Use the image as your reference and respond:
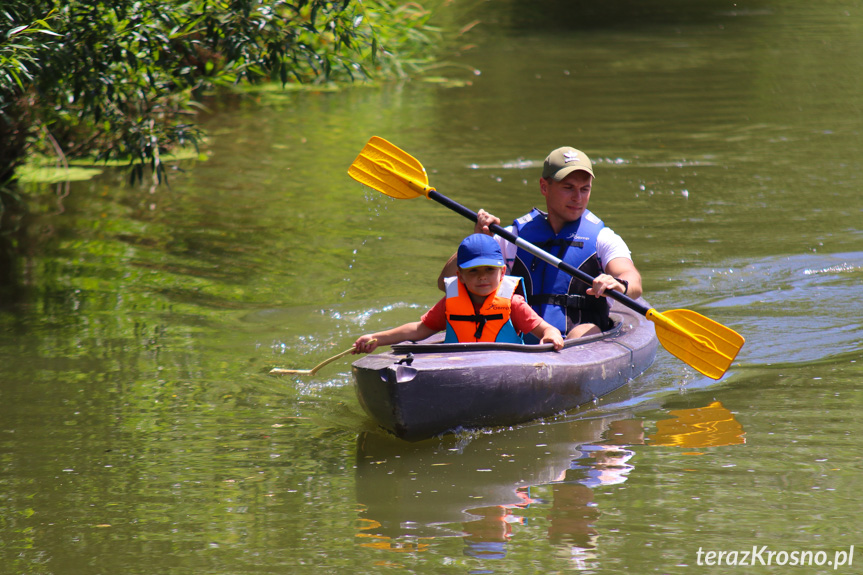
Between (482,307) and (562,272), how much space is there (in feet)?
2.13

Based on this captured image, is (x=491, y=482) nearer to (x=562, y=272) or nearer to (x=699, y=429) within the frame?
(x=699, y=429)

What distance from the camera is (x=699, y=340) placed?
4.80 metres

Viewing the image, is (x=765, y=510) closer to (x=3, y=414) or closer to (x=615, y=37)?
(x=3, y=414)

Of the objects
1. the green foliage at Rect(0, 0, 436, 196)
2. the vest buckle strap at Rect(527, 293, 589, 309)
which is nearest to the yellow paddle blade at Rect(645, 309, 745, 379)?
the vest buckle strap at Rect(527, 293, 589, 309)

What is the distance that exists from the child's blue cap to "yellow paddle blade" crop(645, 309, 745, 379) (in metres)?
0.95

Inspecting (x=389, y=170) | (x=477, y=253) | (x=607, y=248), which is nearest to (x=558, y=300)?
(x=607, y=248)

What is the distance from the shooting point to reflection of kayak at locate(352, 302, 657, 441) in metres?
4.02

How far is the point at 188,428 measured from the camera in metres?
4.50

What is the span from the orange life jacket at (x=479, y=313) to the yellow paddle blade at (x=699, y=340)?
80cm

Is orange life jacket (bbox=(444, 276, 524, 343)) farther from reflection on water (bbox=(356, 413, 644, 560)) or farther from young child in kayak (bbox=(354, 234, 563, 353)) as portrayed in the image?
reflection on water (bbox=(356, 413, 644, 560))

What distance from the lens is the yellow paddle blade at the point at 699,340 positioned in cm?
476

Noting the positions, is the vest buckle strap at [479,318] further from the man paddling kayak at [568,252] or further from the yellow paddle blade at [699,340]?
the yellow paddle blade at [699,340]

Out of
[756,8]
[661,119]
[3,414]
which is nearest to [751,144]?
[661,119]

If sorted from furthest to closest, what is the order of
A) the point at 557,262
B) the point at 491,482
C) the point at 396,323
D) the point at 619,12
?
the point at 619,12 < the point at 396,323 < the point at 557,262 < the point at 491,482
